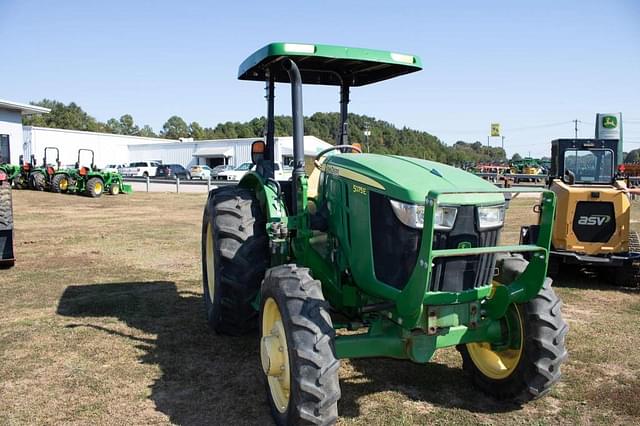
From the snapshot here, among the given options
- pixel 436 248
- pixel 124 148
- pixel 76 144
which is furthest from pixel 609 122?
pixel 124 148

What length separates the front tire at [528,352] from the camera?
12.2 ft

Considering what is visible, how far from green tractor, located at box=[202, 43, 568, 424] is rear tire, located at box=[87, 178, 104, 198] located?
1931 centimetres

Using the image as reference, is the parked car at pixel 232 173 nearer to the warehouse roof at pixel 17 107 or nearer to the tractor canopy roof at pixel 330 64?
the warehouse roof at pixel 17 107

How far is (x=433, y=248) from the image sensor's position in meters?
3.37

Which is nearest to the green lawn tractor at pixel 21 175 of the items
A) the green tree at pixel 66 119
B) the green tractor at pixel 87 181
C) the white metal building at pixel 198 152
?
the green tractor at pixel 87 181

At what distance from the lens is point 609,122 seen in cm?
3158

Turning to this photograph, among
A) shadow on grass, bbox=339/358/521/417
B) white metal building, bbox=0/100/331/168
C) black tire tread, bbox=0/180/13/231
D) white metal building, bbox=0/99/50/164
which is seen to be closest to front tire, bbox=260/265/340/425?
shadow on grass, bbox=339/358/521/417

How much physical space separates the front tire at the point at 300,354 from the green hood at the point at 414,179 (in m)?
0.77

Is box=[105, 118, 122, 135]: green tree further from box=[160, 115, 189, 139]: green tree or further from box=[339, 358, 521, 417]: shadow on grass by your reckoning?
box=[339, 358, 521, 417]: shadow on grass

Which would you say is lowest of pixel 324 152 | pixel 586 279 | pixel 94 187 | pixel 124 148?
pixel 586 279

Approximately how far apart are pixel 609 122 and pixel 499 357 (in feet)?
104

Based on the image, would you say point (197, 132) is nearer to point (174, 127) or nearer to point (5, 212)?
point (174, 127)

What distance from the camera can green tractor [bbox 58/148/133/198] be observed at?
73.9ft

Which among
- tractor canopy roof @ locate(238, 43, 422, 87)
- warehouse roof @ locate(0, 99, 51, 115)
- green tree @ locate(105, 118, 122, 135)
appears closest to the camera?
tractor canopy roof @ locate(238, 43, 422, 87)
